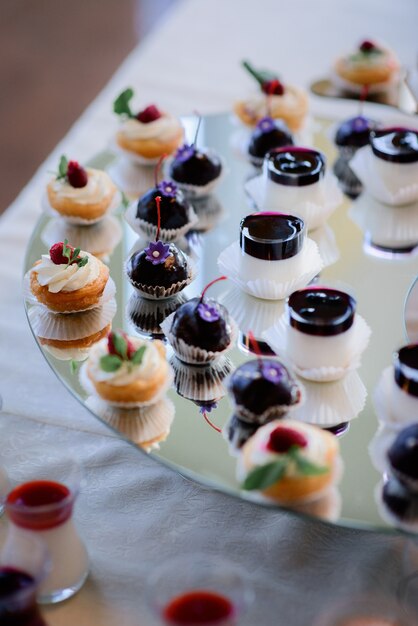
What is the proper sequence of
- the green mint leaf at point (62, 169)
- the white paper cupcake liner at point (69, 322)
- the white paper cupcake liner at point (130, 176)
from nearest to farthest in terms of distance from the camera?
1. the white paper cupcake liner at point (69, 322)
2. the green mint leaf at point (62, 169)
3. the white paper cupcake liner at point (130, 176)

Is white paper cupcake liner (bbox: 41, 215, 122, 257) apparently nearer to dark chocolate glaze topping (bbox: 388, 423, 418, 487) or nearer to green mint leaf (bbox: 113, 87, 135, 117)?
green mint leaf (bbox: 113, 87, 135, 117)

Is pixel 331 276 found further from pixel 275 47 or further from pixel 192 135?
pixel 275 47

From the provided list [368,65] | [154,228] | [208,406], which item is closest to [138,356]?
[208,406]

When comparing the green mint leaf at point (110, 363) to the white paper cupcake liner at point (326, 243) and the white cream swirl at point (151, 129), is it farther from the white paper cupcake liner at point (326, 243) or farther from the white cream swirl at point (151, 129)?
the white cream swirl at point (151, 129)

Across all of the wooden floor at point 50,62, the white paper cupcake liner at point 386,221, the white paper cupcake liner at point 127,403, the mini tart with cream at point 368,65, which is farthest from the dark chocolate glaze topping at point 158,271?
the wooden floor at point 50,62

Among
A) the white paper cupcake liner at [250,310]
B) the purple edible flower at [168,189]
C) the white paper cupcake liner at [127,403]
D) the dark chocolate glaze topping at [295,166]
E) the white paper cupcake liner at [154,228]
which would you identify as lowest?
the white paper cupcake liner at [250,310]

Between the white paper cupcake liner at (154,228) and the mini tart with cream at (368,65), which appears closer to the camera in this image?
the white paper cupcake liner at (154,228)

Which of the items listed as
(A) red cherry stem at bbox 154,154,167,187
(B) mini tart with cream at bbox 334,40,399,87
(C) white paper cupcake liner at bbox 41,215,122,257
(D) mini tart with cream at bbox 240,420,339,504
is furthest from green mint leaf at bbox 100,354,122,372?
(B) mini tart with cream at bbox 334,40,399,87

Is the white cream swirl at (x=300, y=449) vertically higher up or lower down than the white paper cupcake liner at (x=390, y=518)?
higher up

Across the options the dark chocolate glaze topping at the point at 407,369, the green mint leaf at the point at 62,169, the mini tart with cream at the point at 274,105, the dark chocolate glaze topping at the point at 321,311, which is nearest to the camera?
the dark chocolate glaze topping at the point at 407,369
